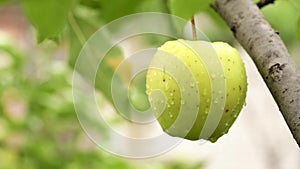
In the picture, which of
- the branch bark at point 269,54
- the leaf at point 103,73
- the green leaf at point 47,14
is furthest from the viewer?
the leaf at point 103,73

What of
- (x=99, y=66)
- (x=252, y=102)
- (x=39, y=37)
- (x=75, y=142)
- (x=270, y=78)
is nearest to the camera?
(x=270, y=78)

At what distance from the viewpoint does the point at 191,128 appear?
0.49 metres

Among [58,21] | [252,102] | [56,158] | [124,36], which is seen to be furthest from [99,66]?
[252,102]

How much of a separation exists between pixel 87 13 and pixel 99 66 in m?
0.10

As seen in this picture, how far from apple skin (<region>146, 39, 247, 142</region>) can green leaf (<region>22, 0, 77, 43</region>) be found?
0.34 feet

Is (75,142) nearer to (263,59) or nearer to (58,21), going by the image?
(58,21)

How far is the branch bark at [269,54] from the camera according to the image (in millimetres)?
412

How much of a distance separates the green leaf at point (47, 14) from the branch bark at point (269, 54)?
0.43 ft

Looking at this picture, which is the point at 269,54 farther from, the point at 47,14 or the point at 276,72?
the point at 47,14

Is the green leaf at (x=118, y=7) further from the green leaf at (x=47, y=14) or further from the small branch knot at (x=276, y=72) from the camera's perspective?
the small branch knot at (x=276, y=72)

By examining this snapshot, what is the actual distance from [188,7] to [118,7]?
0.12 meters

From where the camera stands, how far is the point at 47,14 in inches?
22.0

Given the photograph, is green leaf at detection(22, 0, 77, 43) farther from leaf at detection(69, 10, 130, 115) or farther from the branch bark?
leaf at detection(69, 10, 130, 115)

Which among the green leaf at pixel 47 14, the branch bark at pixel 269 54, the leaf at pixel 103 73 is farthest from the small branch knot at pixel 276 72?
the leaf at pixel 103 73
